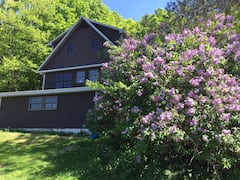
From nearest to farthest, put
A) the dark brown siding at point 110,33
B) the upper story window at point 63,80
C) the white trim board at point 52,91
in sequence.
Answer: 1. the white trim board at point 52,91
2. the dark brown siding at point 110,33
3. the upper story window at point 63,80

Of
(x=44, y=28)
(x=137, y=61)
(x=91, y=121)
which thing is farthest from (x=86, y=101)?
(x=44, y=28)

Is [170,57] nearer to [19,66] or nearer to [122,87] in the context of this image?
[122,87]

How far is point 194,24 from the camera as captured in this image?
1159 centimetres

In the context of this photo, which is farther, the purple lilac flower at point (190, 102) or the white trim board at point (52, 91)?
the white trim board at point (52, 91)

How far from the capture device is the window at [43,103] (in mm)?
17906

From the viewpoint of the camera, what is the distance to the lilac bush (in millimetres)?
6500

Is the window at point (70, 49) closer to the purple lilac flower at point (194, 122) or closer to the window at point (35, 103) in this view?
the window at point (35, 103)

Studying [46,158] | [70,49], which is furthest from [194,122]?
[70,49]

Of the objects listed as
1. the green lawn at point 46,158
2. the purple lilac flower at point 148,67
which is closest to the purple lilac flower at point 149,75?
the purple lilac flower at point 148,67

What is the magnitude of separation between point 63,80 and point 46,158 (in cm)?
1164

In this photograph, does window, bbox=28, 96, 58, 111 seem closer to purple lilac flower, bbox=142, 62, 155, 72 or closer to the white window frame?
the white window frame

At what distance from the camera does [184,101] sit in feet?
22.3

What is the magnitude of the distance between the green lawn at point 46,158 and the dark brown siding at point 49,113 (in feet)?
8.42

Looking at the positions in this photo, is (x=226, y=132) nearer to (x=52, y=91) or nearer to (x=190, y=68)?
(x=190, y=68)
